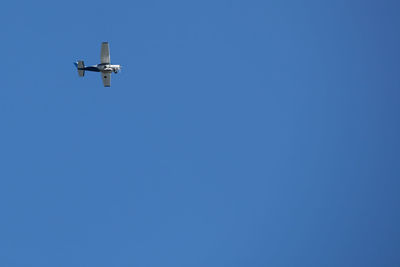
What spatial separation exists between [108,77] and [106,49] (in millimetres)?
4782

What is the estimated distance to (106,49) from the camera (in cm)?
8056

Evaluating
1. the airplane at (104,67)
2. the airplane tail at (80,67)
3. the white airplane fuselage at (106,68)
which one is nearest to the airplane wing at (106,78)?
the airplane at (104,67)

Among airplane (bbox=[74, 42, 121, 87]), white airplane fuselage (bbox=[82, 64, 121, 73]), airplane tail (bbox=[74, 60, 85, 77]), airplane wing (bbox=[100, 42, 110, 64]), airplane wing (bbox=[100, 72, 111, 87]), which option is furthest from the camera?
airplane tail (bbox=[74, 60, 85, 77])

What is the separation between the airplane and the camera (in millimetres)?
81000

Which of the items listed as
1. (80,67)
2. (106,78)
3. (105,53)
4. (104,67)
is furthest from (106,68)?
(80,67)

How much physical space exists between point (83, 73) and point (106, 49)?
6673mm

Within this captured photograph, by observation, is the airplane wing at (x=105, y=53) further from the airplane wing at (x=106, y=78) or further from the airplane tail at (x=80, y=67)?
the airplane tail at (x=80, y=67)

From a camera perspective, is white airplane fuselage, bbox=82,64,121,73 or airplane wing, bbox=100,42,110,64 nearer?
airplane wing, bbox=100,42,110,64

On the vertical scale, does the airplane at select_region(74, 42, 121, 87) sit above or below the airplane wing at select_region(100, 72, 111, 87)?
above

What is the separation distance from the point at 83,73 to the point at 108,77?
3.68 m

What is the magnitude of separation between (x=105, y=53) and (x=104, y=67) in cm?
Result: 226

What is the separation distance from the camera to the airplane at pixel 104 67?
266 feet

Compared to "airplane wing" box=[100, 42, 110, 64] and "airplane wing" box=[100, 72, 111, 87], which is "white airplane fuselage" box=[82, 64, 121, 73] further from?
"airplane wing" box=[100, 72, 111, 87]

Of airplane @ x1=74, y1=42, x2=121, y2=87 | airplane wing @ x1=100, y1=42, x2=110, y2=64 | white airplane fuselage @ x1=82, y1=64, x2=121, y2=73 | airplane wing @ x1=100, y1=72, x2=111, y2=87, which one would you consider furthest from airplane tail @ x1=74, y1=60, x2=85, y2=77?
airplane wing @ x1=100, y1=42, x2=110, y2=64
